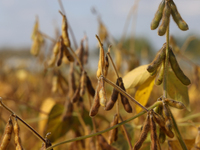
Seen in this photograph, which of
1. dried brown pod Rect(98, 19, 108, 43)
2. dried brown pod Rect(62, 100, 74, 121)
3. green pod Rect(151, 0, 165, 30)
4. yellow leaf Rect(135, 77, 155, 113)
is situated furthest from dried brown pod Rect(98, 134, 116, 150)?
dried brown pod Rect(98, 19, 108, 43)

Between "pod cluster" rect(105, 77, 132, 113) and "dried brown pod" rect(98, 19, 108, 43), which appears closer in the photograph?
"pod cluster" rect(105, 77, 132, 113)

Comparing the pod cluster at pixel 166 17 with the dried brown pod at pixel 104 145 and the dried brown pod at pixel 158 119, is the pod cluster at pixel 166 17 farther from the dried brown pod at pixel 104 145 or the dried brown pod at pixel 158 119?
the dried brown pod at pixel 104 145

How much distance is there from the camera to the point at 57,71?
1.33m

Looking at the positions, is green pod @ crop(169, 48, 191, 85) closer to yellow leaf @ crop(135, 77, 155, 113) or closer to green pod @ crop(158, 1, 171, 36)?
green pod @ crop(158, 1, 171, 36)

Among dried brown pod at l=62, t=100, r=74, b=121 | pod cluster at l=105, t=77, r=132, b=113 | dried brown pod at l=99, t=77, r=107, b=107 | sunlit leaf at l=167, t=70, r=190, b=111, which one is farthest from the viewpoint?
dried brown pod at l=62, t=100, r=74, b=121

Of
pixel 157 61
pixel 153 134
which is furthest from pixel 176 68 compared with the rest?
pixel 153 134

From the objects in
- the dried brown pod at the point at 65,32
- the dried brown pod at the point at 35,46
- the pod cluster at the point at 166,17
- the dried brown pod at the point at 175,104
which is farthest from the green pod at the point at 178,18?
the dried brown pod at the point at 35,46

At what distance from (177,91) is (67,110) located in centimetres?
46

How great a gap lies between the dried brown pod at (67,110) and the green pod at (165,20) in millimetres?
572

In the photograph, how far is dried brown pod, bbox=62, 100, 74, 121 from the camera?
3.54 feet

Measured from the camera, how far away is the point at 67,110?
1087 millimetres

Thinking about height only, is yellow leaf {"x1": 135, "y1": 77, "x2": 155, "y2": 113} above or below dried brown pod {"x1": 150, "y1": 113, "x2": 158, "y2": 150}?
above

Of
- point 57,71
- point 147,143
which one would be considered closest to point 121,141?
point 147,143

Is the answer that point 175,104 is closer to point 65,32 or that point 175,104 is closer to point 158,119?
point 158,119
